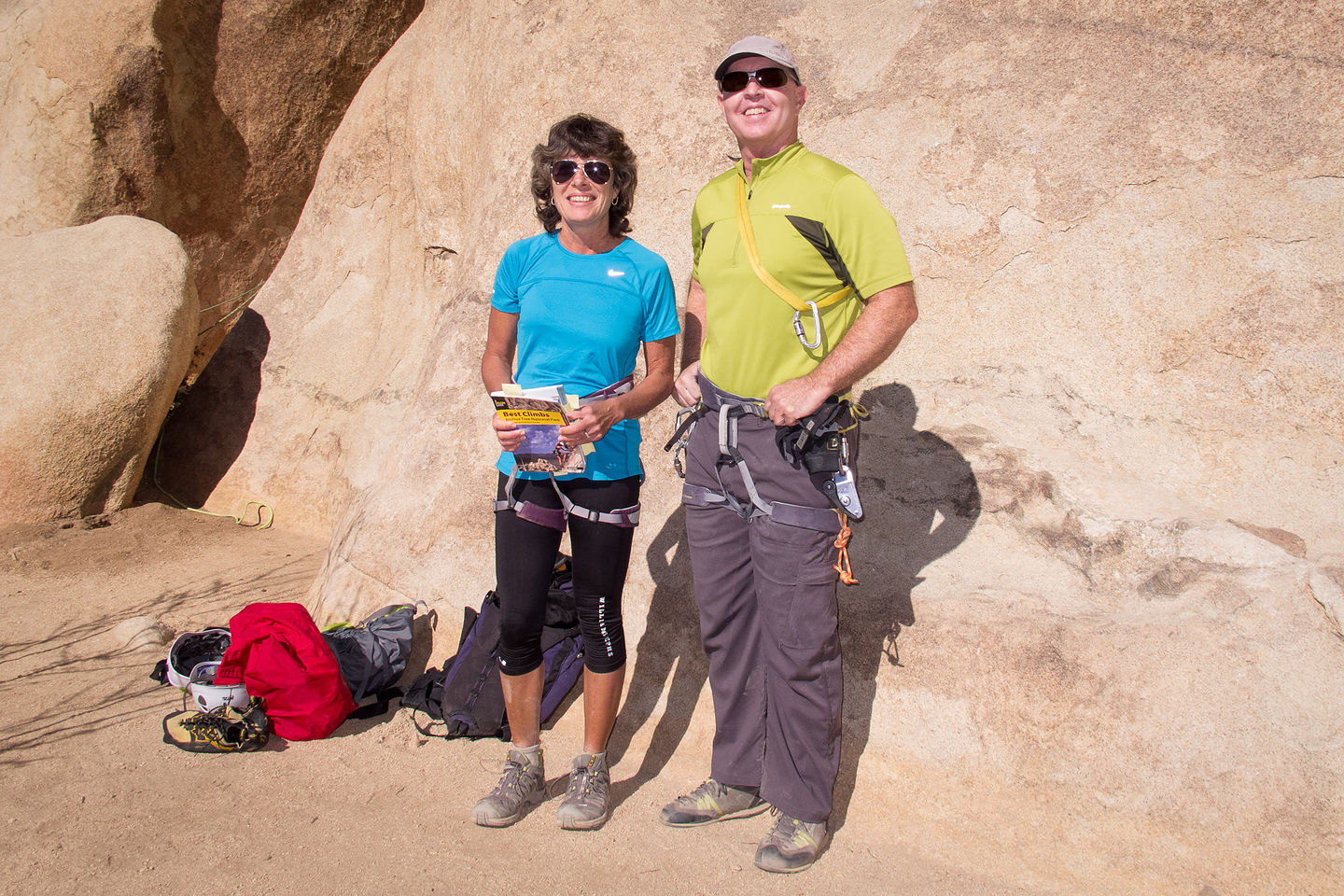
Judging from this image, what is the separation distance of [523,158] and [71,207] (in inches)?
184

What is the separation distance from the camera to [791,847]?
2879mm

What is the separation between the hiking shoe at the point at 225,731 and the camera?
11.8ft

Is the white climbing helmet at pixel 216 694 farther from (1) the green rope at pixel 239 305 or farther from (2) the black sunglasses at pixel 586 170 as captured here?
(1) the green rope at pixel 239 305

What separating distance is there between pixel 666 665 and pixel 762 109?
2.33 metres

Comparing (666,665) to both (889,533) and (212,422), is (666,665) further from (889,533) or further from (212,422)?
(212,422)

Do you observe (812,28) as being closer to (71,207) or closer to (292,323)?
(292,323)

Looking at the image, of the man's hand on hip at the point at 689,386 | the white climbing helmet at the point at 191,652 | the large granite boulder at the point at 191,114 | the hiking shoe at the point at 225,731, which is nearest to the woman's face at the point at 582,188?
the man's hand on hip at the point at 689,386

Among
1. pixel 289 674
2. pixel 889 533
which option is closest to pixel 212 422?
pixel 289 674

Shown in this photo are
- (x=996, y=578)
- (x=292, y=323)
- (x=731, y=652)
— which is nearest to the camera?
(x=731, y=652)

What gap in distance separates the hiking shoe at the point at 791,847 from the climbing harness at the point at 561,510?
111cm

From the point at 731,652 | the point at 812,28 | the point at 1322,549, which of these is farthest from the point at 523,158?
the point at 1322,549

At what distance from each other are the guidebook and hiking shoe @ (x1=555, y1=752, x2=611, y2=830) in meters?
1.10

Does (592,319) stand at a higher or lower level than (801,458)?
higher

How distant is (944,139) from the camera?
15.0 ft
